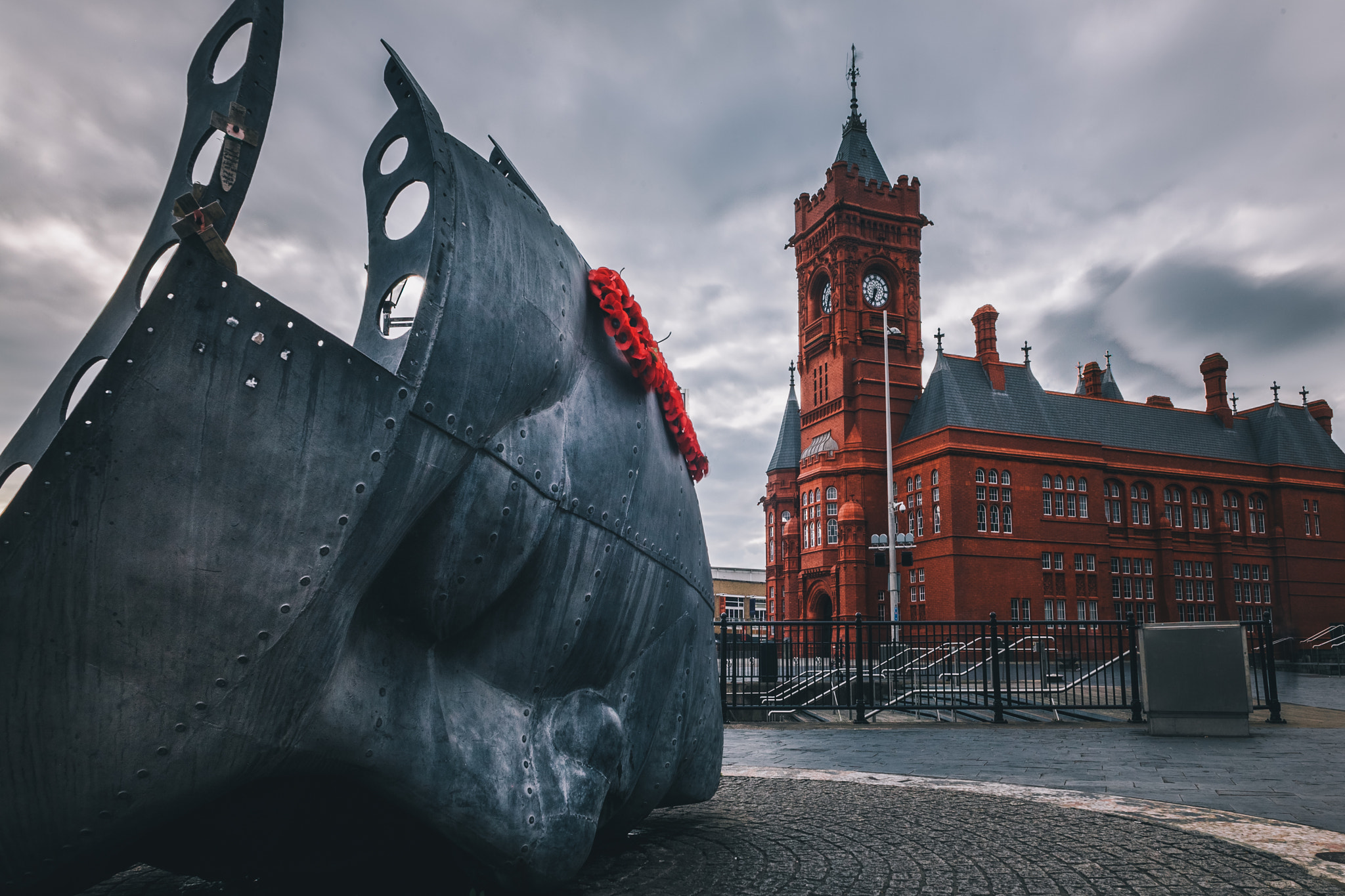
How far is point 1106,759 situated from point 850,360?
37279 millimetres

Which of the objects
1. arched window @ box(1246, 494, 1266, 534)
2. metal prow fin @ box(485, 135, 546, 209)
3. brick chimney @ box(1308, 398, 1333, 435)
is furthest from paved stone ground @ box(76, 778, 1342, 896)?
brick chimney @ box(1308, 398, 1333, 435)

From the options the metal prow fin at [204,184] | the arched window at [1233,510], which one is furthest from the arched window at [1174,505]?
the metal prow fin at [204,184]

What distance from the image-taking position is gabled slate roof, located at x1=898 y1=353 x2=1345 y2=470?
41.8 metres

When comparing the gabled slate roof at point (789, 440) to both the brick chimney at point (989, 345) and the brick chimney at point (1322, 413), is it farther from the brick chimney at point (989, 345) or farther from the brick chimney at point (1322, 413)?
the brick chimney at point (1322, 413)

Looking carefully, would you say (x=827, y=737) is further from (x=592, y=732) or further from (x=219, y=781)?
(x=219, y=781)

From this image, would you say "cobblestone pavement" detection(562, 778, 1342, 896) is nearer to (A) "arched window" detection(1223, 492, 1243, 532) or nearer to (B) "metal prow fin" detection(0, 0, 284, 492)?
(B) "metal prow fin" detection(0, 0, 284, 492)

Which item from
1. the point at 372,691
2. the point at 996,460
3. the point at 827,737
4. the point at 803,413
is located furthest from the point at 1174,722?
the point at 803,413

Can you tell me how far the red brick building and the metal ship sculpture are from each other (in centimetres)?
3625

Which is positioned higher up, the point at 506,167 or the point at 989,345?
the point at 989,345

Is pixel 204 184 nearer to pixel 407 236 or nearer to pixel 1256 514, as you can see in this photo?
pixel 407 236

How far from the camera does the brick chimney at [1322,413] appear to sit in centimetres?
5312

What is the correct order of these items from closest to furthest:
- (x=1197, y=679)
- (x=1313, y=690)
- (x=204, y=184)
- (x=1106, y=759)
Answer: (x=204, y=184) → (x=1106, y=759) → (x=1197, y=679) → (x=1313, y=690)

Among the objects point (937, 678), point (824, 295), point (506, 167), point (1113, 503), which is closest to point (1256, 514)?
point (1113, 503)

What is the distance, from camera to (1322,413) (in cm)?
5353
